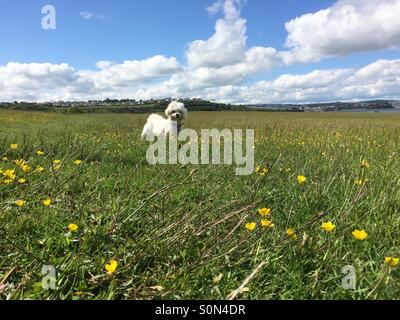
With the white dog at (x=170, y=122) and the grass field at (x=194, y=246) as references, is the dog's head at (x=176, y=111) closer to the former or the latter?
the white dog at (x=170, y=122)

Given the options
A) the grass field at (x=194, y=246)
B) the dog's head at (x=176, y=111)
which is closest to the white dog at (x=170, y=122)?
the dog's head at (x=176, y=111)

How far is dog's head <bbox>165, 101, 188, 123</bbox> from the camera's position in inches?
493

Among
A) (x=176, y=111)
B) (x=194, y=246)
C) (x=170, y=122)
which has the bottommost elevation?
(x=194, y=246)

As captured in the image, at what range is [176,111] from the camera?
12.6 m

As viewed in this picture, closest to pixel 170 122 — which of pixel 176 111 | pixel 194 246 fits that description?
pixel 176 111

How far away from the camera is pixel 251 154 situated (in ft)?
21.3

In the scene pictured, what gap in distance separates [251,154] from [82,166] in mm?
3185

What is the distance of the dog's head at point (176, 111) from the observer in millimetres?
12516

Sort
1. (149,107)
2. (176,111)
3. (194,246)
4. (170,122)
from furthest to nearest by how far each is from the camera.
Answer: (149,107)
(176,111)
(170,122)
(194,246)

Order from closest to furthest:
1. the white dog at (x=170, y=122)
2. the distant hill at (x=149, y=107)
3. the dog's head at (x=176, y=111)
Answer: the white dog at (x=170, y=122) < the dog's head at (x=176, y=111) < the distant hill at (x=149, y=107)

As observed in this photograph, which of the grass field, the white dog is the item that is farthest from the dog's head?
the grass field

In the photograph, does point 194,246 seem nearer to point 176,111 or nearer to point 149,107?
point 176,111
